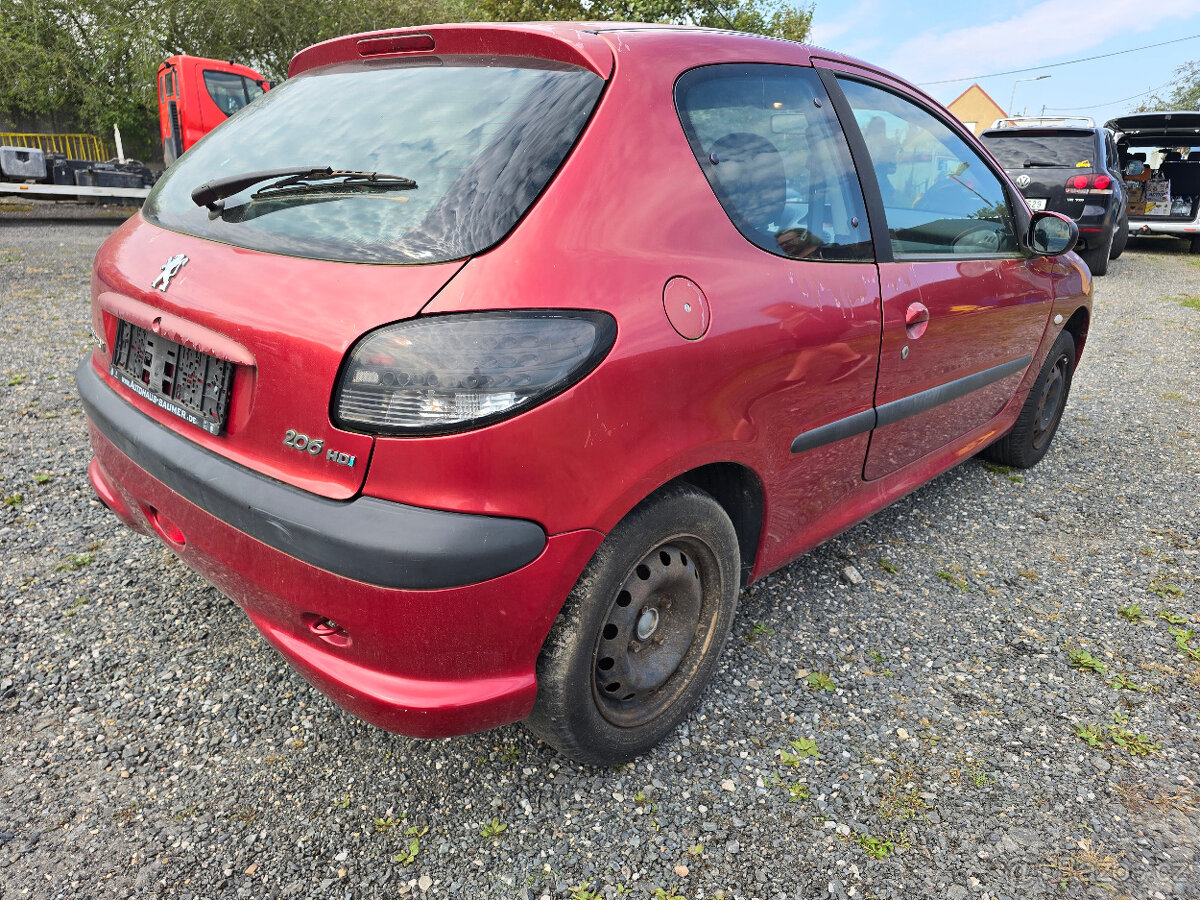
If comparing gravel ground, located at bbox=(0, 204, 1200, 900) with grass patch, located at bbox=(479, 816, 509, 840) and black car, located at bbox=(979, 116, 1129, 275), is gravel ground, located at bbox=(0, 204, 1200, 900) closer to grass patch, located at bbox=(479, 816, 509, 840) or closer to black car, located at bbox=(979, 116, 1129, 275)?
grass patch, located at bbox=(479, 816, 509, 840)

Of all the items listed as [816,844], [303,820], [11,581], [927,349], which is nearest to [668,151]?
[927,349]

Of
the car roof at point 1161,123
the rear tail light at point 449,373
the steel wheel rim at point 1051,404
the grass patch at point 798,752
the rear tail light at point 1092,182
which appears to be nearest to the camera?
the rear tail light at point 449,373

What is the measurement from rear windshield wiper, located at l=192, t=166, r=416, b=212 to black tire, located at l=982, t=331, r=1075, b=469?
334cm

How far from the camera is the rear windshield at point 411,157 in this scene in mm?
1577

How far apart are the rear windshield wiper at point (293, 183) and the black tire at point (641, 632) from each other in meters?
0.91

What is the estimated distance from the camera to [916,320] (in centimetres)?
252

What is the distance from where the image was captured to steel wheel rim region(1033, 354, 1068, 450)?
4023 millimetres

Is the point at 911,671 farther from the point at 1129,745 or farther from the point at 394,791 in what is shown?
the point at 394,791

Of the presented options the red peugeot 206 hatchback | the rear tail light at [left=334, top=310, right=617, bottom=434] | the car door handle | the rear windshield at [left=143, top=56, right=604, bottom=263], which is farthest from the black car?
the rear tail light at [left=334, top=310, right=617, bottom=434]

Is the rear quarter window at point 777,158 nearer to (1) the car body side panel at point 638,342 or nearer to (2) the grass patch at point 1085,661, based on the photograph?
(1) the car body side panel at point 638,342

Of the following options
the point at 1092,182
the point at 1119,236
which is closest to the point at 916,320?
the point at 1092,182

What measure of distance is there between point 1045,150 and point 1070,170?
44cm

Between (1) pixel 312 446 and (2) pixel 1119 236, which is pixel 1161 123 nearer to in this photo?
(2) pixel 1119 236

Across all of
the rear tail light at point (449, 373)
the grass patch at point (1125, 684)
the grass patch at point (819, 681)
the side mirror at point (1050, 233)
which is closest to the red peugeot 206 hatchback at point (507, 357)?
the rear tail light at point (449, 373)
